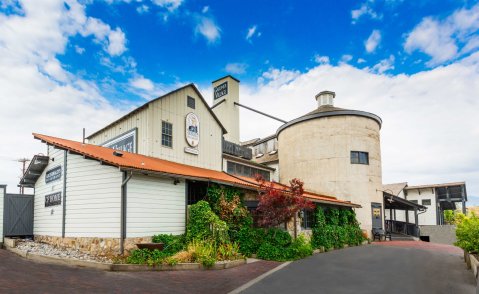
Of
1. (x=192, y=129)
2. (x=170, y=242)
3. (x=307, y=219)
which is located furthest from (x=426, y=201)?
(x=170, y=242)

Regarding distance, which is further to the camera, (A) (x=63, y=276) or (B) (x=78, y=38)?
(B) (x=78, y=38)

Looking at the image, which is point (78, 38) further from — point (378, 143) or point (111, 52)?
point (378, 143)

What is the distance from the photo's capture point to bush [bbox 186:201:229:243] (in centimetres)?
1338

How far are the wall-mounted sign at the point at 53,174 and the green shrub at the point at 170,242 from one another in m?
6.02

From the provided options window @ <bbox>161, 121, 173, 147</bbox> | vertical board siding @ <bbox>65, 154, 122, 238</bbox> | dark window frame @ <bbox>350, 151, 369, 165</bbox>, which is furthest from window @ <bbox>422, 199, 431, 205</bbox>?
vertical board siding @ <bbox>65, 154, 122, 238</bbox>

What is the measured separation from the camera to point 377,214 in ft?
86.6

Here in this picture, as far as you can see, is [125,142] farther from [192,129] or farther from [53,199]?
[53,199]

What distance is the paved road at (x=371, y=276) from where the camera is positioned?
9109mm

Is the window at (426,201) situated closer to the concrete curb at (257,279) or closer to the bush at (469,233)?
the bush at (469,233)

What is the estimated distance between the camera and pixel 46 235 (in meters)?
15.5

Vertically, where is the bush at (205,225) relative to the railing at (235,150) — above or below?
below

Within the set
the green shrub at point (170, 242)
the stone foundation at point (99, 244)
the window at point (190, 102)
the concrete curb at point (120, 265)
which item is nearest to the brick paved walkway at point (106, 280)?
the concrete curb at point (120, 265)

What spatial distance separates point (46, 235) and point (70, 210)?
2.96 m

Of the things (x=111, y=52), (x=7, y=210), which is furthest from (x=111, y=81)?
(x=7, y=210)
